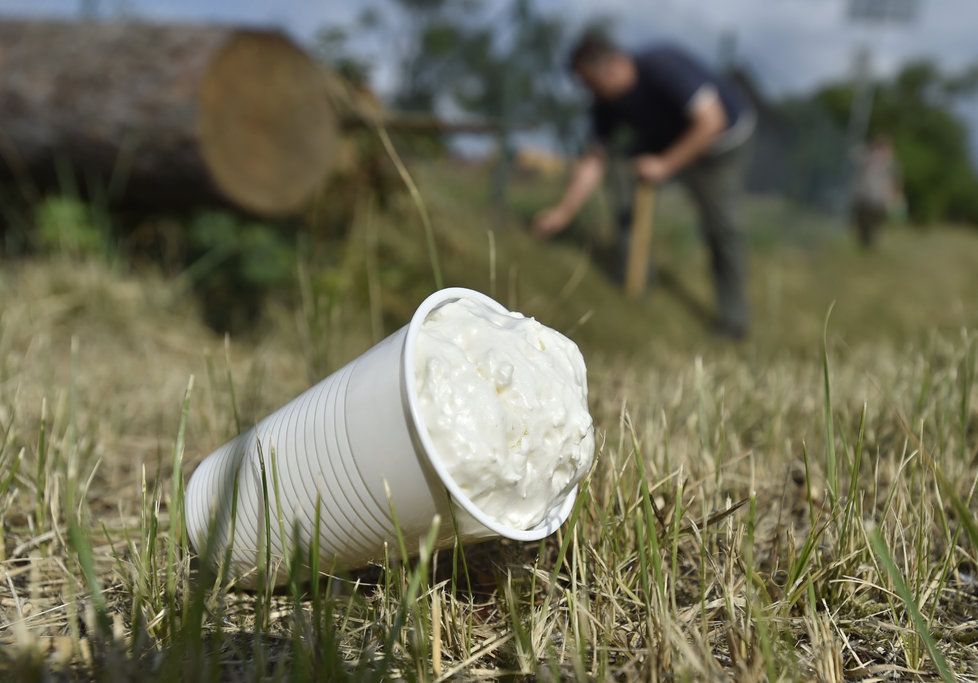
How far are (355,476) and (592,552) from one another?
0.42m

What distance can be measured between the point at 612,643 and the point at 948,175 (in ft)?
108

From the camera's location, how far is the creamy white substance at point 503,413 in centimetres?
104

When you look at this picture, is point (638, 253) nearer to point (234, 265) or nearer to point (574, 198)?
point (574, 198)

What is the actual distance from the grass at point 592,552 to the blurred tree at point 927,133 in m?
29.2

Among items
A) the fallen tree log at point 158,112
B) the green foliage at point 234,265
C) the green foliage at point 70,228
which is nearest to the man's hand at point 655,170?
the fallen tree log at point 158,112

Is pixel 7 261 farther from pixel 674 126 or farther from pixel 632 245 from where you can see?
pixel 632 245

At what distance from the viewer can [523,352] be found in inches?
45.4

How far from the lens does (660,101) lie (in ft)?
18.2

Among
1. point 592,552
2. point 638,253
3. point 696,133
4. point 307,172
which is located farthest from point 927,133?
point 592,552

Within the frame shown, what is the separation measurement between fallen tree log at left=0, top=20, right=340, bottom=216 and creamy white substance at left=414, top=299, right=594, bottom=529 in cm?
272

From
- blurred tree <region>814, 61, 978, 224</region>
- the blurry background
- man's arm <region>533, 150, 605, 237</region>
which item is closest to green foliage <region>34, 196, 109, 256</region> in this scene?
the blurry background

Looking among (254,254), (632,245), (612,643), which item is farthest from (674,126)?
(612,643)

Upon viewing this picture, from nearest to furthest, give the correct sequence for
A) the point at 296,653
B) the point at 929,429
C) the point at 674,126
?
the point at 296,653
the point at 929,429
the point at 674,126

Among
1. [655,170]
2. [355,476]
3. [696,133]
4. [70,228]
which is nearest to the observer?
[355,476]
